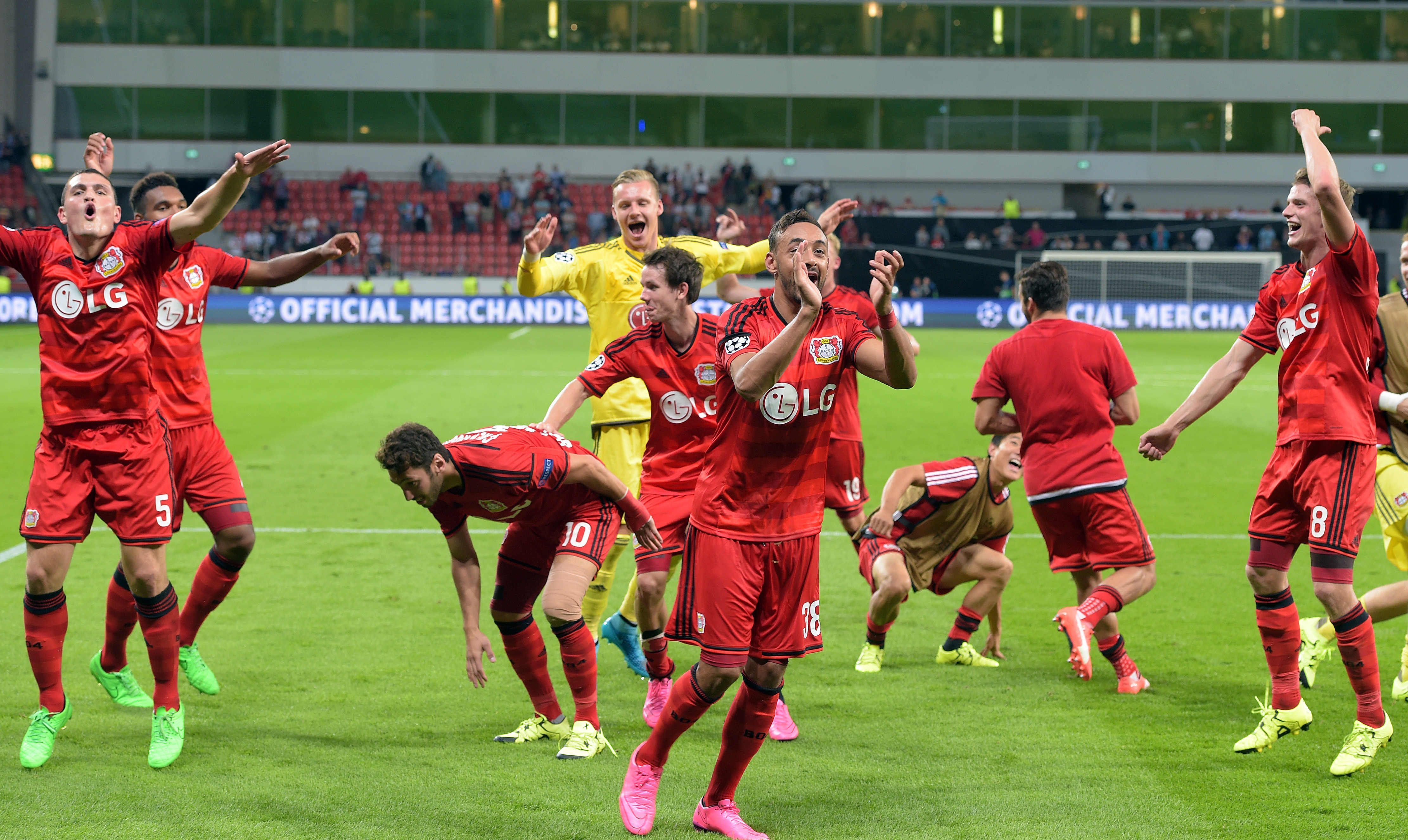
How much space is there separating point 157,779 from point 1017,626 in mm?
4784

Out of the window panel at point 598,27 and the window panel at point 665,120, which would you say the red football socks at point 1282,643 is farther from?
the window panel at point 598,27

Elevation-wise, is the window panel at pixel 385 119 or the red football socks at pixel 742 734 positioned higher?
the window panel at pixel 385 119

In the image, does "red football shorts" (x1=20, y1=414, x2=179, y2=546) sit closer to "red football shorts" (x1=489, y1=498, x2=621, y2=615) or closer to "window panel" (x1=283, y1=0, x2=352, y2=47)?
"red football shorts" (x1=489, y1=498, x2=621, y2=615)

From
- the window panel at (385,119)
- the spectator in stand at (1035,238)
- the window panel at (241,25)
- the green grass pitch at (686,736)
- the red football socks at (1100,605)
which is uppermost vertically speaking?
the window panel at (241,25)

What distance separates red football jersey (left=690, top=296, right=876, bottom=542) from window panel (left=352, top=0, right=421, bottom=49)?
48.0 m

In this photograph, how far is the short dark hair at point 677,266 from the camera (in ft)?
18.4

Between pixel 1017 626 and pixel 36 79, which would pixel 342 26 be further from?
pixel 1017 626

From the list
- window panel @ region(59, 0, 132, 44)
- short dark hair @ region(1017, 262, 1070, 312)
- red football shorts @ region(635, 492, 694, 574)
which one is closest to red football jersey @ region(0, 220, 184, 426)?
red football shorts @ region(635, 492, 694, 574)

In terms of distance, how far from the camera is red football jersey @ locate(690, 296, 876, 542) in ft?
15.1

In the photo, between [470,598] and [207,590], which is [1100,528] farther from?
[207,590]

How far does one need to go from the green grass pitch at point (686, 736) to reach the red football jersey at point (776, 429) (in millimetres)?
1132

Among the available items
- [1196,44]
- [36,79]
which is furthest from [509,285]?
[1196,44]

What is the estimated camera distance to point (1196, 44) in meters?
50.3

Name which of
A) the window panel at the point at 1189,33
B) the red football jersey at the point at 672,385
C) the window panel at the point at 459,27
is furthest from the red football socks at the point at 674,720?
the window panel at the point at 1189,33
